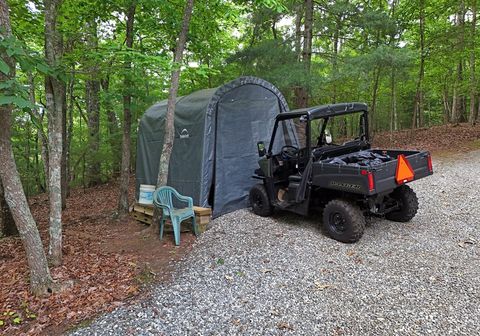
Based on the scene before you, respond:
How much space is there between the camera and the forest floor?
2.77m

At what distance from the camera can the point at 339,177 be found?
4004mm

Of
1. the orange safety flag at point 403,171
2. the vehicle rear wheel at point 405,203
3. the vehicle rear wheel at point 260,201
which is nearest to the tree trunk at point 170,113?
the vehicle rear wheel at point 260,201

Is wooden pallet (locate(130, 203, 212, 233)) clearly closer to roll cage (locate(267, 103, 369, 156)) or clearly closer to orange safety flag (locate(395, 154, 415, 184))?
roll cage (locate(267, 103, 369, 156))

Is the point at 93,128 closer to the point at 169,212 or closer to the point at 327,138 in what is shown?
the point at 169,212

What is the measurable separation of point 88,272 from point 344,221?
338 cm

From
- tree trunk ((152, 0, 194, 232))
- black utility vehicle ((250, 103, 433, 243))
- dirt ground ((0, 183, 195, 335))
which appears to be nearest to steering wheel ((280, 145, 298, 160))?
black utility vehicle ((250, 103, 433, 243))

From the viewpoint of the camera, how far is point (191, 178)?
607cm

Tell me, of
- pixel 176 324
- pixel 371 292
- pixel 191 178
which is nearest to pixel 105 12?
pixel 191 178

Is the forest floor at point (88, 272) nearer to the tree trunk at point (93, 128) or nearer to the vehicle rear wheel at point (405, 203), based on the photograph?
the vehicle rear wheel at point (405, 203)

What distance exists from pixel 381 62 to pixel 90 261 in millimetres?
7957

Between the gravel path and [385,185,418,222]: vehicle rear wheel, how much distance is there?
0.16 m

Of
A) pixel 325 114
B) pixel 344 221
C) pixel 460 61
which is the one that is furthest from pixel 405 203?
pixel 460 61

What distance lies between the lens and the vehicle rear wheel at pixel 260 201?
539 centimetres

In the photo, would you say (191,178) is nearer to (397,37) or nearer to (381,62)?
(381,62)
